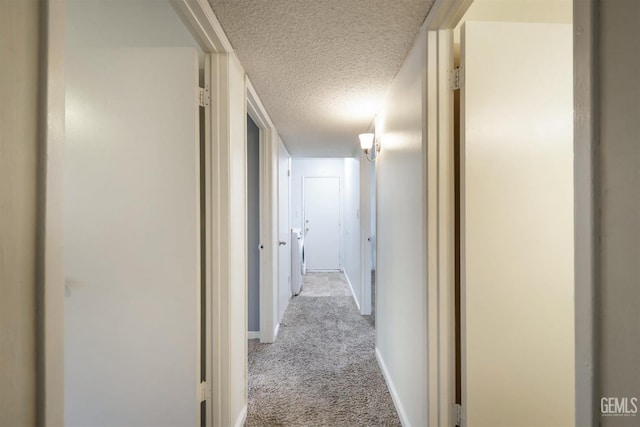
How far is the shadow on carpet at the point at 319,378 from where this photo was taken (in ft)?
5.70

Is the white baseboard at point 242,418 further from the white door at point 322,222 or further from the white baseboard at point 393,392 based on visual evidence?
the white door at point 322,222

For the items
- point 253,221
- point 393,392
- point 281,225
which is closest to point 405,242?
point 393,392

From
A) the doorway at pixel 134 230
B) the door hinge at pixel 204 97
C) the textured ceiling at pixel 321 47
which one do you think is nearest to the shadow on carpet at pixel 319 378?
the doorway at pixel 134 230

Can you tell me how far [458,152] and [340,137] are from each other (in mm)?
2162

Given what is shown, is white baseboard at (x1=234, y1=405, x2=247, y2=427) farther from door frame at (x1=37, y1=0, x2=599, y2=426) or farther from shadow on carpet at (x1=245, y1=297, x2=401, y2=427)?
door frame at (x1=37, y1=0, x2=599, y2=426)

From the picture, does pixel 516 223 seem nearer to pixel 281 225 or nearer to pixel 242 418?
pixel 242 418

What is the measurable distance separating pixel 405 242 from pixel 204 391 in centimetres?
128

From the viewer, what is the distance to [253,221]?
283cm

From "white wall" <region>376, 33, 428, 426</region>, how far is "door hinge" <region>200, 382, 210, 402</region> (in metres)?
1.03

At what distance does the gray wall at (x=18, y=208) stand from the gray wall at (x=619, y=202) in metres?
0.98

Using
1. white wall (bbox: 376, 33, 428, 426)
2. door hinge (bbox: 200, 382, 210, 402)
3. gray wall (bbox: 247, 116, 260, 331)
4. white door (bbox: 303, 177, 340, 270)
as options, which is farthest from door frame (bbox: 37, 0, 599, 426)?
white door (bbox: 303, 177, 340, 270)

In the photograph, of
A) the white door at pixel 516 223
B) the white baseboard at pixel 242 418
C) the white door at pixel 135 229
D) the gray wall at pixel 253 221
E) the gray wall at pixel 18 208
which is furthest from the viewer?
the gray wall at pixel 253 221

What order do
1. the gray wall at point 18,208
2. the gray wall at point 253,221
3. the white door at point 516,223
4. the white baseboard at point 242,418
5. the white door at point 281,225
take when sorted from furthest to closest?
the white door at point 281,225 < the gray wall at point 253,221 < the white baseboard at point 242,418 < the white door at point 516,223 < the gray wall at point 18,208

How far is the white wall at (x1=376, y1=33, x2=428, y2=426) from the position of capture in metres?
1.31
